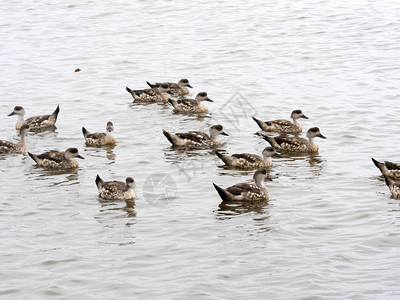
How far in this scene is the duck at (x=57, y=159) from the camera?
60.2 ft

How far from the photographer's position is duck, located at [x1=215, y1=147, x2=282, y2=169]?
18281mm

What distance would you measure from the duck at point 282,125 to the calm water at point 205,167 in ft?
1.71

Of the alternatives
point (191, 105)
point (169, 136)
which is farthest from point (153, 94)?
point (169, 136)

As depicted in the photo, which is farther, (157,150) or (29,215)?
(157,150)

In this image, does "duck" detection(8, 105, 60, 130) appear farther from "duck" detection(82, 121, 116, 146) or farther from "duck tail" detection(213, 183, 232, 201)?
"duck tail" detection(213, 183, 232, 201)

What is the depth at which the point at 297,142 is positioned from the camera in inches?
776

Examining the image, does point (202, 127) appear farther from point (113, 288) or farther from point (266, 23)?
point (266, 23)

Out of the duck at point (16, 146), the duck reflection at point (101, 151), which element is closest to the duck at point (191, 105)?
the duck reflection at point (101, 151)

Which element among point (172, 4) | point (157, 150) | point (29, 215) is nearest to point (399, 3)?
point (172, 4)

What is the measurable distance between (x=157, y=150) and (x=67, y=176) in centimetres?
267

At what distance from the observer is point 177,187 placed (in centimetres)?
1698

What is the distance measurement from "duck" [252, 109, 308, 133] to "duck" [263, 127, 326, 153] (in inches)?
42.6

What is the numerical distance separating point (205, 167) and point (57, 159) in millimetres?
3397

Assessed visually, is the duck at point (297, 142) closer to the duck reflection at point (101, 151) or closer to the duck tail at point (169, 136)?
the duck tail at point (169, 136)
